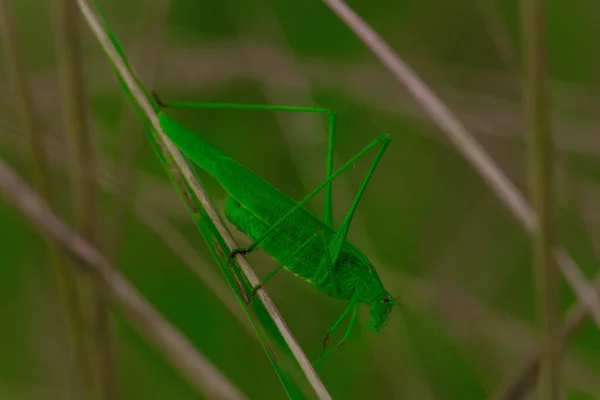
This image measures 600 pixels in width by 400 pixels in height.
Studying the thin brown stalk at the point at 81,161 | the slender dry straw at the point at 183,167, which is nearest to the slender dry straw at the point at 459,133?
the slender dry straw at the point at 183,167

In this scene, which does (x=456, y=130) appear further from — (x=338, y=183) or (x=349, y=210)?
(x=338, y=183)

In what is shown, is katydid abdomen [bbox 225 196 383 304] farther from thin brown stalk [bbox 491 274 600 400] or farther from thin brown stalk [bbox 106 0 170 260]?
thin brown stalk [bbox 106 0 170 260]

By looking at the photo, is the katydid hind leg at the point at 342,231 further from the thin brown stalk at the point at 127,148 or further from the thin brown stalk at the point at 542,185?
the thin brown stalk at the point at 127,148

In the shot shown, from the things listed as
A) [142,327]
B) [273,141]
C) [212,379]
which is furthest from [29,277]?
[212,379]

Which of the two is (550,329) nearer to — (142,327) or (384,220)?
(142,327)

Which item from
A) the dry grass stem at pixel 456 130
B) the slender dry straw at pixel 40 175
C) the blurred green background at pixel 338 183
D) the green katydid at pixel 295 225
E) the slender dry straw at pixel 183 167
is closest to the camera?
the slender dry straw at pixel 183 167

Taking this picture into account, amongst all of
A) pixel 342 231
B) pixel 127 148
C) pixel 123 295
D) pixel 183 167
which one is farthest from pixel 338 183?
pixel 183 167
